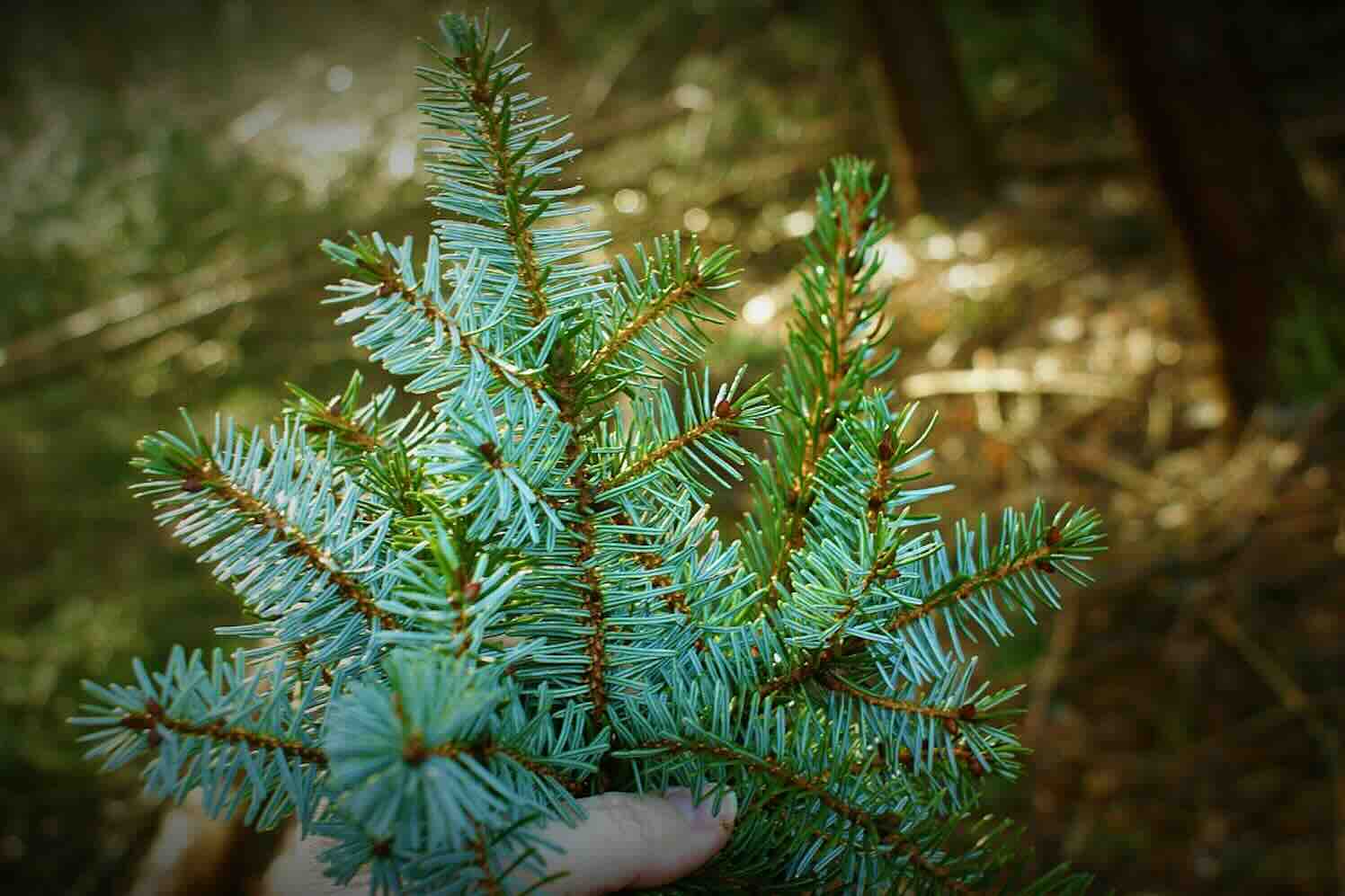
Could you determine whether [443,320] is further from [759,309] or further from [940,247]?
[940,247]

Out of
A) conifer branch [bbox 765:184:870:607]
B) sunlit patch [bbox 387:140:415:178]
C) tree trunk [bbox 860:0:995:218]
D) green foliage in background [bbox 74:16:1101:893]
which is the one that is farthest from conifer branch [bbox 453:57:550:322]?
tree trunk [bbox 860:0:995:218]

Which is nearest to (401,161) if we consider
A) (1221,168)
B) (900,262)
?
(900,262)

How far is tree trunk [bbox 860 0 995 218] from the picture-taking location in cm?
342

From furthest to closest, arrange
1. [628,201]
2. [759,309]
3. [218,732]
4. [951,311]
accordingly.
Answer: [628,201]
[759,309]
[951,311]
[218,732]

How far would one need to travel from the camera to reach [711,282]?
46 centimetres

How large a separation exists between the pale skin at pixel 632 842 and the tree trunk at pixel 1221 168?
2066 mm

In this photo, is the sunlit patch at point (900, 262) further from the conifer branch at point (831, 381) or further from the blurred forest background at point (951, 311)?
the conifer branch at point (831, 381)

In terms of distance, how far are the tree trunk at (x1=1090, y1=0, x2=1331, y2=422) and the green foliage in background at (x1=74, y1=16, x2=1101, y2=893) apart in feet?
6.36

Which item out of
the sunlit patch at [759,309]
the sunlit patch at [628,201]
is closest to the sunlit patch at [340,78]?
the sunlit patch at [628,201]

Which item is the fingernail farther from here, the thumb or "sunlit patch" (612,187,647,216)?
"sunlit patch" (612,187,647,216)

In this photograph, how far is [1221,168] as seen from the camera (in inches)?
80.7

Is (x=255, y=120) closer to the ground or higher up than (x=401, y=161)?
higher up

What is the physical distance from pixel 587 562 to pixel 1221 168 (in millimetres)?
2120

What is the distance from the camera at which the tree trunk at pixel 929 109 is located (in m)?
3.42
